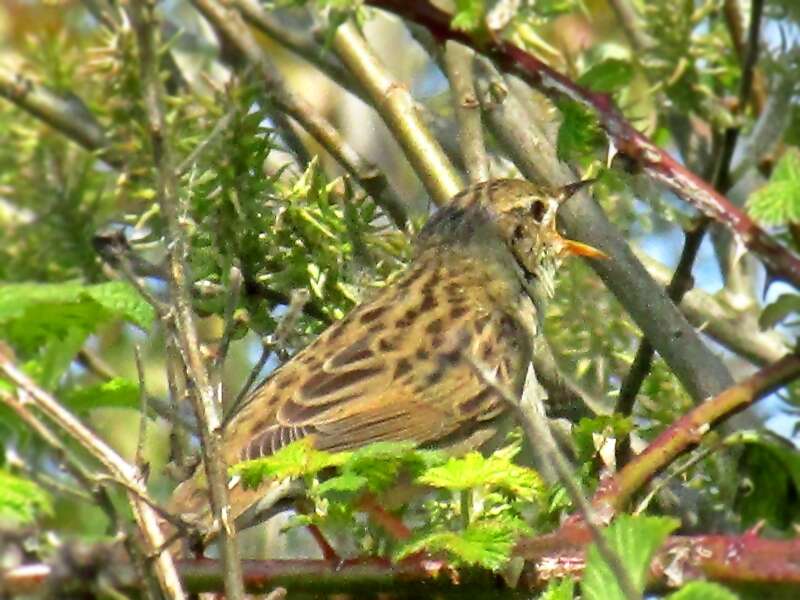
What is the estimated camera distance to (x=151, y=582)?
1.98m

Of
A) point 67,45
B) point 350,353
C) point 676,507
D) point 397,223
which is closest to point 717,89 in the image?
point 397,223

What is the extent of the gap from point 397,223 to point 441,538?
6.92 ft

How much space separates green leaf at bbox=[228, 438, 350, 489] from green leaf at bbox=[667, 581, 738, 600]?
0.73 metres

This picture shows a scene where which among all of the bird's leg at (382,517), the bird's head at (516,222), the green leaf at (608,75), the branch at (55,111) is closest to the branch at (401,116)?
the bird's head at (516,222)

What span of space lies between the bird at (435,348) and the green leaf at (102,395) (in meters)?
0.81

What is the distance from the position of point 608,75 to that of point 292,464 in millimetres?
1987

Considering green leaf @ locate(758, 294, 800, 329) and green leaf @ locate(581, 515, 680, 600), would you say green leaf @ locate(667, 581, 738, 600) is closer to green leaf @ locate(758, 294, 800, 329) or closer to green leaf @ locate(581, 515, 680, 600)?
green leaf @ locate(581, 515, 680, 600)

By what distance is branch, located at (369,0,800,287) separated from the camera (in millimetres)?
2328

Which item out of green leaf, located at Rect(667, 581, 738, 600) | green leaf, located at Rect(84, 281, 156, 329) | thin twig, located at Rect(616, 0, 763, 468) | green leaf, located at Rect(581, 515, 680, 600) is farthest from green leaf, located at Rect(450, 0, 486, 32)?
green leaf, located at Rect(667, 581, 738, 600)

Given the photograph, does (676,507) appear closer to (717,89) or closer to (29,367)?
(29,367)

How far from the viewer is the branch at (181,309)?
1.91m

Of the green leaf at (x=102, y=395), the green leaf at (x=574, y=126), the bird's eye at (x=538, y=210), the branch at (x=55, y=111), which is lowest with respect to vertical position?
the green leaf at (x=102, y=395)

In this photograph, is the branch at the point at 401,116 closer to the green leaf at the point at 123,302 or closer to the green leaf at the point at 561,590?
the green leaf at the point at 123,302

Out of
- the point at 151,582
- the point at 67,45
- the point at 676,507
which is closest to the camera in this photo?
the point at 151,582
